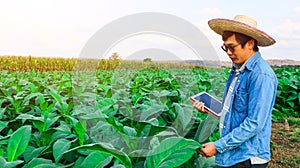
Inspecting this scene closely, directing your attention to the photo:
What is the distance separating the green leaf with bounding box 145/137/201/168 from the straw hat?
0.76 m

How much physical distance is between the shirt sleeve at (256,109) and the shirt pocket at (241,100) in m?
0.07

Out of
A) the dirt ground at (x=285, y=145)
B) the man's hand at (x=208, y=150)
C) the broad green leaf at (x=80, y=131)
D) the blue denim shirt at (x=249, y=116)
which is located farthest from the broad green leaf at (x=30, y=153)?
the dirt ground at (x=285, y=145)

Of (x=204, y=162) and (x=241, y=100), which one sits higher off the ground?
(x=241, y=100)

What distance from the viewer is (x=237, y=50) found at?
2.03 meters

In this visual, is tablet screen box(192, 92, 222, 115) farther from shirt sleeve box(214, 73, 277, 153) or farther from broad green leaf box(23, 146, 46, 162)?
broad green leaf box(23, 146, 46, 162)

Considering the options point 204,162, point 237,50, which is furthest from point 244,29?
point 204,162

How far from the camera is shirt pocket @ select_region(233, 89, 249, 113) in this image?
201 cm

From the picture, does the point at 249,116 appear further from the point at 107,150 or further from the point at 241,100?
the point at 107,150

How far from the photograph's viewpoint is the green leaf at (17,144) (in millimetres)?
1727

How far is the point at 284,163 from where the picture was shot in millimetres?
4441

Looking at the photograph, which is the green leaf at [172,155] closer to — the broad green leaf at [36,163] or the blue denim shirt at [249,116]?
the blue denim shirt at [249,116]

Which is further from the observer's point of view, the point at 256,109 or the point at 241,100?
the point at 241,100

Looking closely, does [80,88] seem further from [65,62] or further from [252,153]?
[65,62]

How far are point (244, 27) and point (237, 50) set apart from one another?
15 cm
